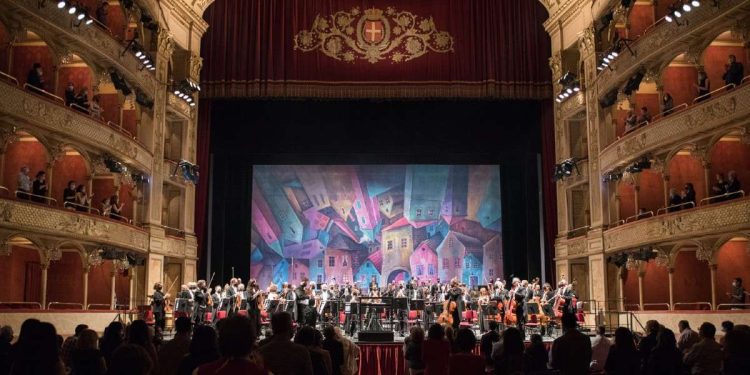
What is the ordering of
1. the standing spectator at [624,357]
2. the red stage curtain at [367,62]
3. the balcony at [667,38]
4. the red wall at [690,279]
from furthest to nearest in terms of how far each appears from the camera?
the red stage curtain at [367,62]
the red wall at [690,279]
the balcony at [667,38]
the standing spectator at [624,357]

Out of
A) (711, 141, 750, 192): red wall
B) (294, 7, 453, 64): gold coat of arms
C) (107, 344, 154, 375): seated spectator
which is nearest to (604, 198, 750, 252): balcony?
(711, 141, 750, 192): red wall

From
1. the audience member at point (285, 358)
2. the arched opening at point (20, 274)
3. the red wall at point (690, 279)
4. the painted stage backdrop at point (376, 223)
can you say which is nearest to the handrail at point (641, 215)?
the red wall at point (690, 279)

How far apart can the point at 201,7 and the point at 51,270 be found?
34.1 feet

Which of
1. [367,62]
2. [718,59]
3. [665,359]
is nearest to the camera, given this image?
[665,359]

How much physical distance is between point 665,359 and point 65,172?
2004 cm

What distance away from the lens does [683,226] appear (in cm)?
2011

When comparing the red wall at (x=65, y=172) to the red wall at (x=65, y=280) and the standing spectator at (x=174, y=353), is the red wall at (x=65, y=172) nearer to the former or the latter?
the red wall at (x=65, y=280)

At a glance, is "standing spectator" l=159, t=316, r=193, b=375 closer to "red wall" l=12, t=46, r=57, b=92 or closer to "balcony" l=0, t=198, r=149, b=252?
"balcony" l=0, t=198, r=149, b=252

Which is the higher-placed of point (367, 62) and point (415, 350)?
A: point (367, 62)

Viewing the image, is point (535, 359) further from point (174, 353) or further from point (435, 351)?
point (174, 353)

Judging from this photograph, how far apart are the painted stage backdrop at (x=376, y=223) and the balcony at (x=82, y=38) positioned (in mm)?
6959

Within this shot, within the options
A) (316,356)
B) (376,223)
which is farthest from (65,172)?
(316,356)

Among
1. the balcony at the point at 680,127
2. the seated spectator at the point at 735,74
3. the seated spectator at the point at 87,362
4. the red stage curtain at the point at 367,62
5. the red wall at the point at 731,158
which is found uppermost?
the red stage curtain at the point at 367,62

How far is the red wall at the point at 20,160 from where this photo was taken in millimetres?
20922
